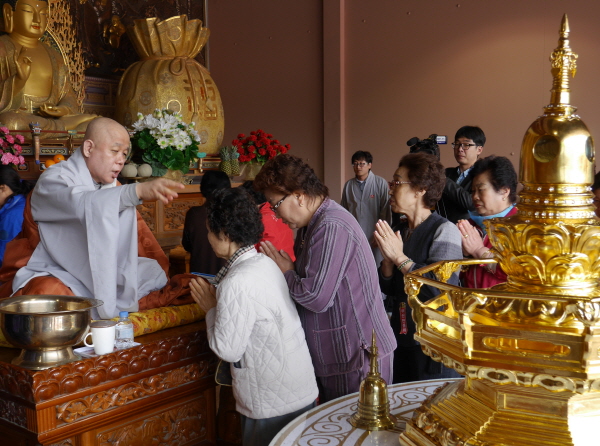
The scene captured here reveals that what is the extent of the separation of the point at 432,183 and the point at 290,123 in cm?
601

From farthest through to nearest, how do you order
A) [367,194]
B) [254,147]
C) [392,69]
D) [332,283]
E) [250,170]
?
1. [392,69]
2. [367,194]
3. [250,170]
4. [254,147]
5. [332,283]

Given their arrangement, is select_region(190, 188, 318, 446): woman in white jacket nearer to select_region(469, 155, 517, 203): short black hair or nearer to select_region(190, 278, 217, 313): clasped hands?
select_region(190, 278, 217, 313): clasped hands

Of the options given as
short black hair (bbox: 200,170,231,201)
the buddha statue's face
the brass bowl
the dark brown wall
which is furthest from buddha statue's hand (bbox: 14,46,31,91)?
the brass bowl

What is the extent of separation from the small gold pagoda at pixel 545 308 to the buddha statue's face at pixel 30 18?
6.56m

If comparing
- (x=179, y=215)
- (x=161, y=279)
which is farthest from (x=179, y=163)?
(x=161, y=279)

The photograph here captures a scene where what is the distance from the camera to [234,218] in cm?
198

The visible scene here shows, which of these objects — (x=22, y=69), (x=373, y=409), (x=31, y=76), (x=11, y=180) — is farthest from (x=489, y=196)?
(x=31, y=76)

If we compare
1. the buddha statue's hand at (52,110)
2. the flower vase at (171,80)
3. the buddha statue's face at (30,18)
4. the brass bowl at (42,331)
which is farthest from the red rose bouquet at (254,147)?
the brass bowl at (42,331)

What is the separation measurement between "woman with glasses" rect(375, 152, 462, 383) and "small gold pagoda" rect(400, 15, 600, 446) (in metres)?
1.27

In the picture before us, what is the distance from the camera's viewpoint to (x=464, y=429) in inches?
38.0

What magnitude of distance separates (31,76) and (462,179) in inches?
194

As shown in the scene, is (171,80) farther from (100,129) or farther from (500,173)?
(500,173)

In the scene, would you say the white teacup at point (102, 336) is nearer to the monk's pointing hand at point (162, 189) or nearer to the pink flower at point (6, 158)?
the monk's pointing hand at point (162, 189)

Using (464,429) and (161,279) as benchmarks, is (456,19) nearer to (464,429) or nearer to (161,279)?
(161,279)
